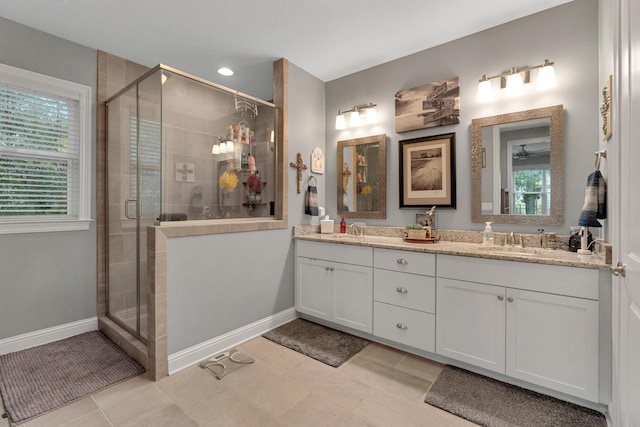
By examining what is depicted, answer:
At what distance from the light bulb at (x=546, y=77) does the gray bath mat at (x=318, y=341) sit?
2.42m

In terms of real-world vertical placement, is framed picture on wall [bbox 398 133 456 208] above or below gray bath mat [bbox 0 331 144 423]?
above

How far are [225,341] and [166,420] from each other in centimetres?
80

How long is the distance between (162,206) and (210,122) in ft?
3.05

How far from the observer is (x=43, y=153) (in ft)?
8.09

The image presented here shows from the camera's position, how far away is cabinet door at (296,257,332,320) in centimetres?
275

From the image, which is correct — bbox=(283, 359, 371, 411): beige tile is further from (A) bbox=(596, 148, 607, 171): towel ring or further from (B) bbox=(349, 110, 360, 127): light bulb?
(B) bbox=(349, 110, 360, 127): light bulb

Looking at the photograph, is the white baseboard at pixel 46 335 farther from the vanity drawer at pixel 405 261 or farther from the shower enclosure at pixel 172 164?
the vanity drawer at pixel 405 261

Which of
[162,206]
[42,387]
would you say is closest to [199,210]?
[162,206]

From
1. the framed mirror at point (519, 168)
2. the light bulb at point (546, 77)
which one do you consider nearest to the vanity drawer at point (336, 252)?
the framed mirror at point (519, 168)

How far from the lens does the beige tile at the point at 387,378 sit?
73.5 inches

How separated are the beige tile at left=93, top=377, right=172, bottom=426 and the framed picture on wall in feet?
8.07

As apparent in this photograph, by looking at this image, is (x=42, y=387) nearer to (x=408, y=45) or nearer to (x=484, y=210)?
(x=484, y=210)

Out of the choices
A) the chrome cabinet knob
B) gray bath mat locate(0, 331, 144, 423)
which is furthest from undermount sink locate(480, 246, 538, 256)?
gray bath mat locate(0, 331, 144, 423)

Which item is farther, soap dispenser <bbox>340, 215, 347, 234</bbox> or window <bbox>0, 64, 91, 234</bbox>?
soap dispenser <bbox>340, 215, 347, 234</bbox>
